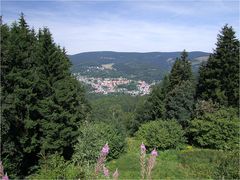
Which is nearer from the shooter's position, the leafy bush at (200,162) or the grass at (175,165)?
the grass at (175,165)

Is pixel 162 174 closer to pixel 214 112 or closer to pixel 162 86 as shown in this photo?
pixel 214 112

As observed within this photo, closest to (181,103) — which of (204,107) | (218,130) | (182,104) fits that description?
(182,104)

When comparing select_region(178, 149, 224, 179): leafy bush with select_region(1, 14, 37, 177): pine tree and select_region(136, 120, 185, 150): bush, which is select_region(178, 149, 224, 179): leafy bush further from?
select_region(1, 14, 37, 177): pine tree

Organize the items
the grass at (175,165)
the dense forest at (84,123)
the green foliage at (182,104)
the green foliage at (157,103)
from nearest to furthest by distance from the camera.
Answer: the dense forest at (84,123) < the grass at (175,165) < the green foliage at (182,104) < the green foliage at (157,103)

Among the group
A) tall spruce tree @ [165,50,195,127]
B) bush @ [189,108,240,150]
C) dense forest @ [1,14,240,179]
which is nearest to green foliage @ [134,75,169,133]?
tall spruce tree @ [165,50,195,127]

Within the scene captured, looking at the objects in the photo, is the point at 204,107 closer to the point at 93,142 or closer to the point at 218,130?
the point at 218,130

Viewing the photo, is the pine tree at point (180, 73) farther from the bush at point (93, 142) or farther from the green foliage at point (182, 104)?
the bush at point (93, 142)

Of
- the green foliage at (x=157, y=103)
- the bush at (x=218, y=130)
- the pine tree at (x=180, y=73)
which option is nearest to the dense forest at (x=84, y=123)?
the bush at (x=218, y=130)
